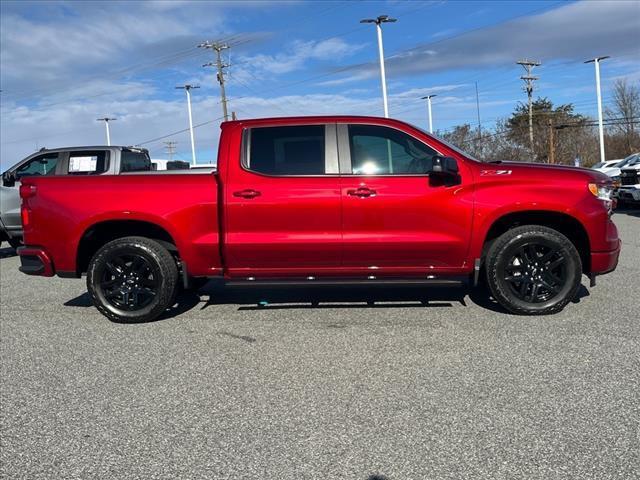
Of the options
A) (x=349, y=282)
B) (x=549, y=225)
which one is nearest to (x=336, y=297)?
(x=349, y=282)

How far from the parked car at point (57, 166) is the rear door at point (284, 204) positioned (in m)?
5.53

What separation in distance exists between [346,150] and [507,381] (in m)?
2.62

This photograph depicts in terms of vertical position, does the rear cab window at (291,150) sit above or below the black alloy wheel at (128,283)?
above

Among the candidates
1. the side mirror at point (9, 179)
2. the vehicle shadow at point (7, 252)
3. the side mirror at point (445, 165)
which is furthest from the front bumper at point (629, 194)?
the vehicle shadow at point (7, 252)

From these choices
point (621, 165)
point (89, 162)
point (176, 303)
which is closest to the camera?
point (176, 303)

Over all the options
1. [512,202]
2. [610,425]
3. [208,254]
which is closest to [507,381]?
[610,425]

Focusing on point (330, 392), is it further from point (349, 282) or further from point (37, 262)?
point (37, 262)

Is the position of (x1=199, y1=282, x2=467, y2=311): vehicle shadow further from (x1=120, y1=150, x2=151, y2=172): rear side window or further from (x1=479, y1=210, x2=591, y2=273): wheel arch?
(x1=120, y1=150, x2=151, y2=172): rear side window

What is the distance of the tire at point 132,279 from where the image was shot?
5.60 metres

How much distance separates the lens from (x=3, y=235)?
11.0m

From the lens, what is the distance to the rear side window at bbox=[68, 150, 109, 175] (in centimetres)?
1029

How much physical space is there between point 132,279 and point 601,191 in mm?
4636

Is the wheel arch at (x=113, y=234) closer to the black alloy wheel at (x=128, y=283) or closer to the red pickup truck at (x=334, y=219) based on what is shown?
the red pickup truck at (x=334, y=219)

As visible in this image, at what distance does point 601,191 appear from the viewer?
5.35 metres
